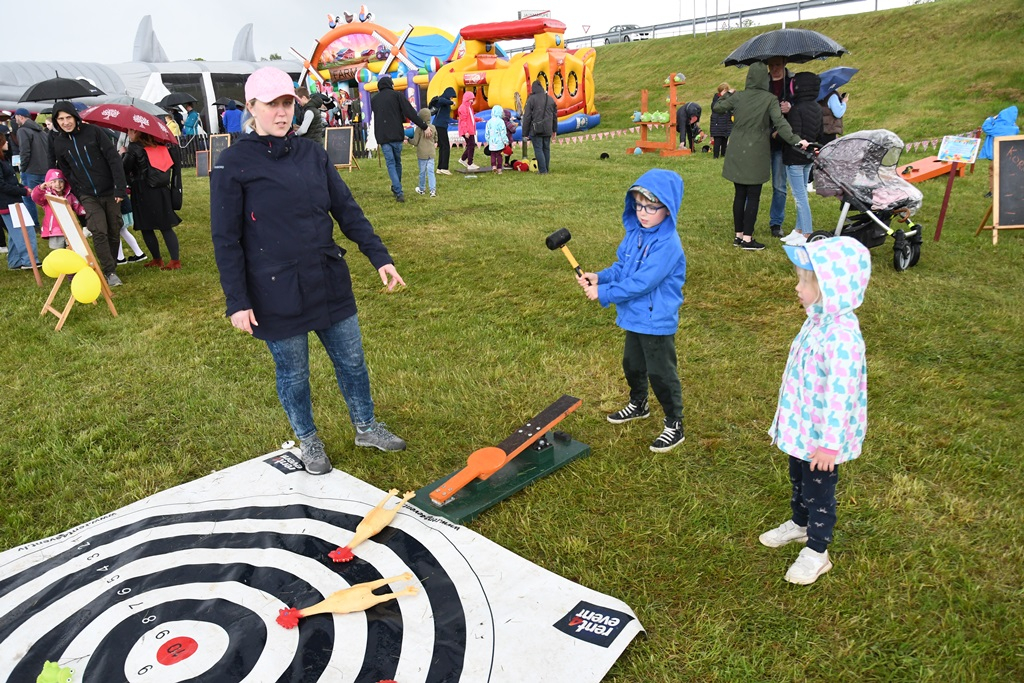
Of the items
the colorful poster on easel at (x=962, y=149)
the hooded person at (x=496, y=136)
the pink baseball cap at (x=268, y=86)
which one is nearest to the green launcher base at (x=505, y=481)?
the pink baseball cap at (x=268, y=86)

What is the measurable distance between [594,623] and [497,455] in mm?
1228

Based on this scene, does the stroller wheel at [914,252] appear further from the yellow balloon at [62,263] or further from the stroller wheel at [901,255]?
the yellow balloon at [62,263]

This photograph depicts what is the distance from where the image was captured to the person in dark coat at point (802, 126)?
804 centimetres

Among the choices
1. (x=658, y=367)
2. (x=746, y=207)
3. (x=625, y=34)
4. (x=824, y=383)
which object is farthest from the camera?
(x=625, y=34)

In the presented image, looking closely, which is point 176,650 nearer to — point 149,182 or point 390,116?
point 149,182

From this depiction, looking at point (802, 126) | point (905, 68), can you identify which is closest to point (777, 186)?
point (802, 126)

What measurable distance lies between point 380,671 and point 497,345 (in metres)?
3.47

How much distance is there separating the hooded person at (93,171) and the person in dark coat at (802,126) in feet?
25.2

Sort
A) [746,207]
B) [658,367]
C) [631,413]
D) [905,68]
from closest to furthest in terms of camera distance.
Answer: [658,367], [631,413], [746,207], [905,68]

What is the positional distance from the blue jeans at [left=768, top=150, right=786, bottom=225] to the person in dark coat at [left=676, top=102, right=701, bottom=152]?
35.1 feet

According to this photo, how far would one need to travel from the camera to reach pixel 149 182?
8383 mm

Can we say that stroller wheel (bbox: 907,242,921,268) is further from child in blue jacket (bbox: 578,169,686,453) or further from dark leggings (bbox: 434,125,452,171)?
dark leggings (bbox: 434,125,452,171)

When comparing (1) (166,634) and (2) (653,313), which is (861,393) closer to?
(2) (653,313)

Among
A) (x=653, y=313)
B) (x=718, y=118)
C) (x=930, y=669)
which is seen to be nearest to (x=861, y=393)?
(x=930, y=669)
